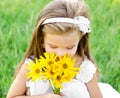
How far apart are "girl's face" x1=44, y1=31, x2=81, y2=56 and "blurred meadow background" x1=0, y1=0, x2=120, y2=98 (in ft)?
3.52

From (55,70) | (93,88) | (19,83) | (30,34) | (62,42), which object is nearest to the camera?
(55,70)

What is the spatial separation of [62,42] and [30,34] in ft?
5.63

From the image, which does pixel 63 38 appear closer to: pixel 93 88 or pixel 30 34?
pixel 93 88

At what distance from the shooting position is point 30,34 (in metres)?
4.82

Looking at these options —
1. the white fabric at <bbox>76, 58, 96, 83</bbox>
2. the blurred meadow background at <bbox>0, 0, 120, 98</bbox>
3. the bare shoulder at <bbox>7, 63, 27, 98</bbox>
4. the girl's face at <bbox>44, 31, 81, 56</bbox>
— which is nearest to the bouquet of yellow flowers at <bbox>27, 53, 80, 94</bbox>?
the girl's face at <bbox>44, 31, 81, 56</bbox>

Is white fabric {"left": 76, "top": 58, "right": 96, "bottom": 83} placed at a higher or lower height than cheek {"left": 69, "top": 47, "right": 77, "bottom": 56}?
lower

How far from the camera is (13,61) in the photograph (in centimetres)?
448

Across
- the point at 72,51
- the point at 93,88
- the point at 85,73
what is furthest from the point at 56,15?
the point at 93,88

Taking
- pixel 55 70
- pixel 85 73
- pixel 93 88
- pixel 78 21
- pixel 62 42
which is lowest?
pixel 93 88

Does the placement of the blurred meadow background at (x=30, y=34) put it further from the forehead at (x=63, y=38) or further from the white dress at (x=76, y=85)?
the forehead at (x=63, y=38)

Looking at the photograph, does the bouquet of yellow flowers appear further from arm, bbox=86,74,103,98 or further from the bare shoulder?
arm, bbox=86,74,103,98

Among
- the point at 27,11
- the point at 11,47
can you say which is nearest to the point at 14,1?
the point at 27,11

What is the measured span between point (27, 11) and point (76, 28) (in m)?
2.18

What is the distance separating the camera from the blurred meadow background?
14.6 feet
